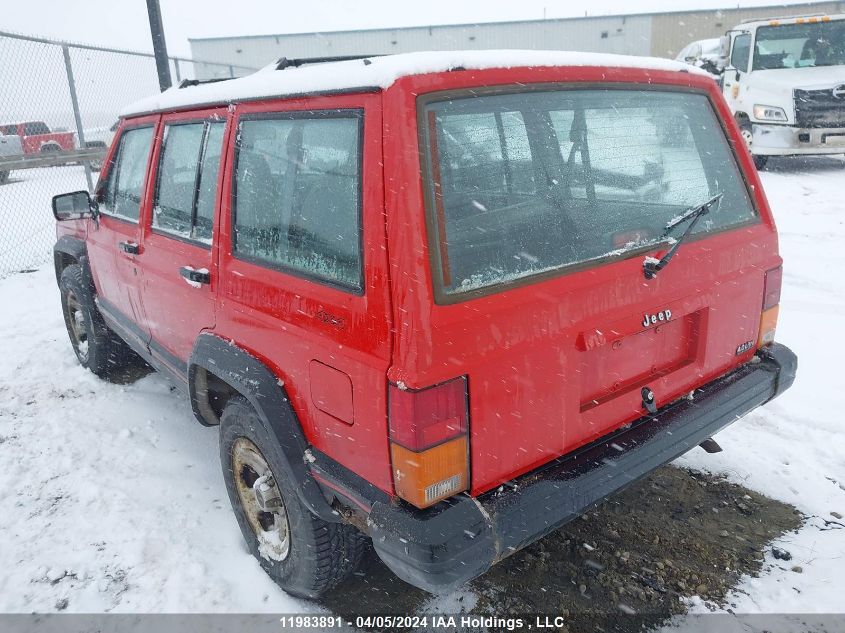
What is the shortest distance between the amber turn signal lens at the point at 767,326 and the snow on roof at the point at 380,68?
109 cm

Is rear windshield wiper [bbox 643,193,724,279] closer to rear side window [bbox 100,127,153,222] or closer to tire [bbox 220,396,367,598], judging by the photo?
tire [bbox 220,396,367,598]

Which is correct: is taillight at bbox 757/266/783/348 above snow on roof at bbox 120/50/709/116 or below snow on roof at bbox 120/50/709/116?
below

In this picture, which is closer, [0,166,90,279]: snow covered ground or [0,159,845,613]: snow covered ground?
[0,159,845,613]: snow covered ground

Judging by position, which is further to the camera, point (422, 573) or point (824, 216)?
point (824, 216)

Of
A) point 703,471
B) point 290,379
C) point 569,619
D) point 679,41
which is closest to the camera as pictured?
point 290,379

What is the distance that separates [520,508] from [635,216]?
1.15m

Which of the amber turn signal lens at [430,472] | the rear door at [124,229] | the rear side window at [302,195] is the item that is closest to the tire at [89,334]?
the rear door at [124,229]

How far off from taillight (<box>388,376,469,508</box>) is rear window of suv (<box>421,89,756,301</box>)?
315 mm

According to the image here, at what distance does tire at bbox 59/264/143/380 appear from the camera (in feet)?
14.4

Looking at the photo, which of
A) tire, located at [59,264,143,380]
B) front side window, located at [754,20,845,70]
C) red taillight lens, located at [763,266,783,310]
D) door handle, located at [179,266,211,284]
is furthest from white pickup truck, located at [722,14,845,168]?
door handle, located at [179,266,211,284]

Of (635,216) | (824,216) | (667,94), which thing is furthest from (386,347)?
(824,216)

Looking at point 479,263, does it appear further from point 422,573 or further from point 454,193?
point 422,573

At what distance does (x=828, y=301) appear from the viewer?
526 centimetres

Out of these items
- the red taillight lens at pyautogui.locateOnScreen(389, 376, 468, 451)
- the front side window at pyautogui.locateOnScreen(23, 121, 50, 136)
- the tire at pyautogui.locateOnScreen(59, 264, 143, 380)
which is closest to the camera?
the red taillight lens at pyautogui.locateOnScreen(389, 376, 468, 451)
